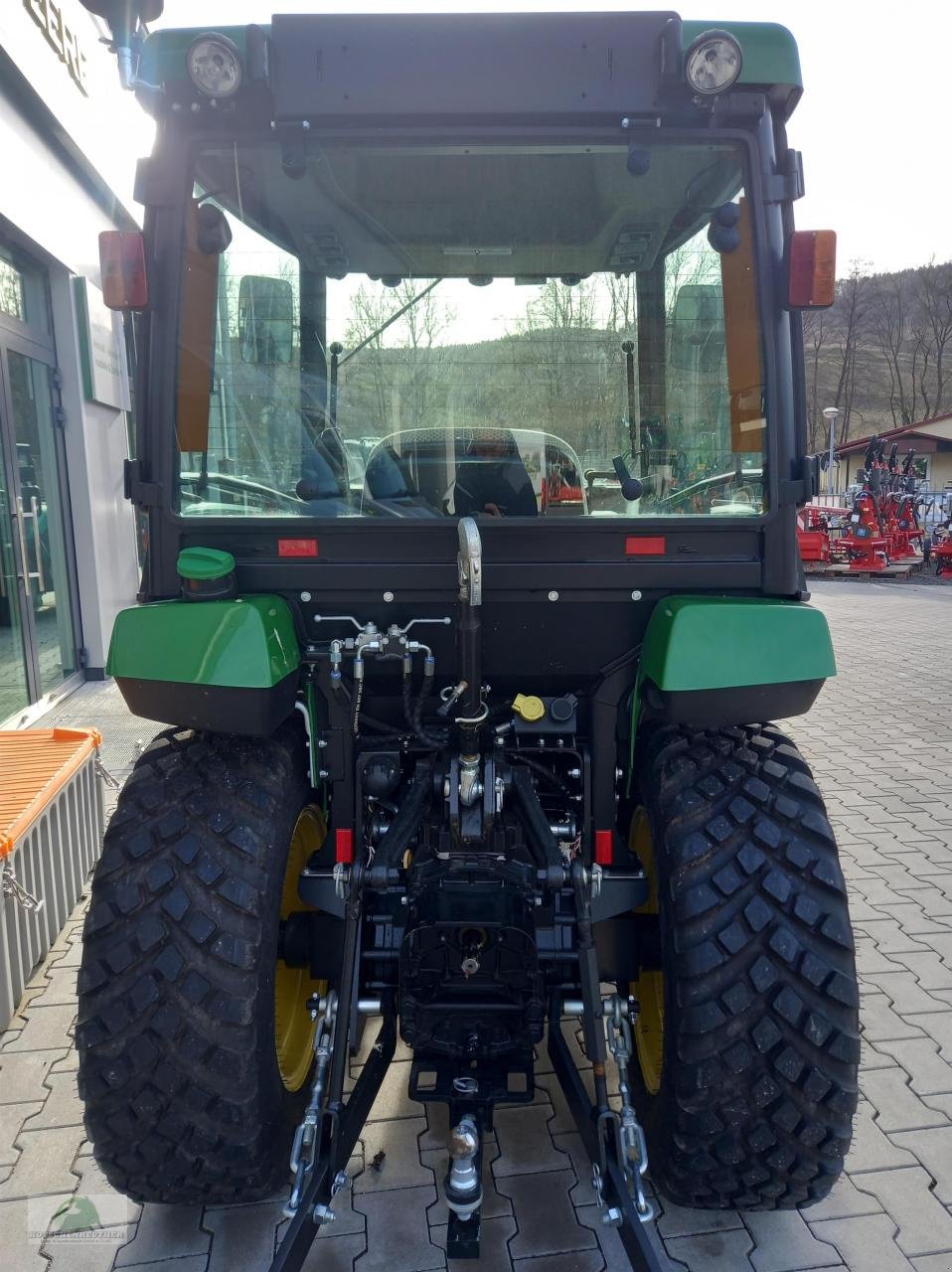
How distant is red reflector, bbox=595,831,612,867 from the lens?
7.63 feet

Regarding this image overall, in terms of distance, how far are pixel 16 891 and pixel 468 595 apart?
2.09 metres

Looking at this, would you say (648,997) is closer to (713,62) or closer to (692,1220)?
(692,1220)

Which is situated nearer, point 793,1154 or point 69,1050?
point 793,1154

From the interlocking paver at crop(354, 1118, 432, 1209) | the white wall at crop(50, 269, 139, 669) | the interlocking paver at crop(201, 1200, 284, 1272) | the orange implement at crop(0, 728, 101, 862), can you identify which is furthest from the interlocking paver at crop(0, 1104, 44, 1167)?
the white wall at crop(50, 269, 139, 669)

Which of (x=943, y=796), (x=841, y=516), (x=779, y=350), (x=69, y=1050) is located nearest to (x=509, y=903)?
(x=779, y=350)

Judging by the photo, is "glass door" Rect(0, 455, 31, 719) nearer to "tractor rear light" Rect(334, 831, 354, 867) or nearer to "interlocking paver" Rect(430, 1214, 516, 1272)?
"tractor rear light" Rect(334, 831, 354, 867)

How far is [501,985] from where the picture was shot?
206 cm

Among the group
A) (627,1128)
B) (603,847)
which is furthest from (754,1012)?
(603,847)

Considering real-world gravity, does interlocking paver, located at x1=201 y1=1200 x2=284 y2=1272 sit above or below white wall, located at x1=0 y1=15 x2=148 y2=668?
below

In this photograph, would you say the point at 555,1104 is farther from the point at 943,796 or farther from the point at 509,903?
the point at 943,796

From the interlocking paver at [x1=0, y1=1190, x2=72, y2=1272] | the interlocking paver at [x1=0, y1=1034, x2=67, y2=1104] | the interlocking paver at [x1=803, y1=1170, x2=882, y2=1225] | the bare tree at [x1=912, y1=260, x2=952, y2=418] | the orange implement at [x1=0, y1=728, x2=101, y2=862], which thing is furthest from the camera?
the bare tree at [x1=912, y1=260, x2=952, y2=418]

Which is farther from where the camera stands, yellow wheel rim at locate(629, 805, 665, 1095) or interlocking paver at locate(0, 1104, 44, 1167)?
interlocking paver at locate(0, 1104, 44, 1167)

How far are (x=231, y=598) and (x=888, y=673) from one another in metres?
8.05

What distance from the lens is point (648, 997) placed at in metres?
2.52
